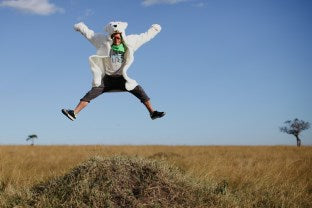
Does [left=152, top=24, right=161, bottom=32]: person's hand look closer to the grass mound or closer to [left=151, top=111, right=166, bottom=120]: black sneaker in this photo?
[left=151, top=111, right=166, bottom=120]: black sneaker

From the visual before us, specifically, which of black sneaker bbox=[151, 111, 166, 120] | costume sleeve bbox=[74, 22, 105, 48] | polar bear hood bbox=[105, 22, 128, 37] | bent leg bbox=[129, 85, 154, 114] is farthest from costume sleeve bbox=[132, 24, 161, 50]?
black sneaker bbox=[151, 111, 166, 120]

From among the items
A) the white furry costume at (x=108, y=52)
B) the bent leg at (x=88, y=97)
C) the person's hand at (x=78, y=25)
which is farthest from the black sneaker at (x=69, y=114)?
the person's hand at (x=78, y=25)

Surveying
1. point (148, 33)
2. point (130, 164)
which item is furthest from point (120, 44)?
point (130, 164)

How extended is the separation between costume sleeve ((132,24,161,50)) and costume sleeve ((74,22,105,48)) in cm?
55

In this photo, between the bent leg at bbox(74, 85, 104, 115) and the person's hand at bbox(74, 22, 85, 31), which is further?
the person's hand at bbox(74, 22, 85, 31)

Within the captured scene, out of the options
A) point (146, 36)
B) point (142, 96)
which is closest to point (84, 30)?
point (146, 36)

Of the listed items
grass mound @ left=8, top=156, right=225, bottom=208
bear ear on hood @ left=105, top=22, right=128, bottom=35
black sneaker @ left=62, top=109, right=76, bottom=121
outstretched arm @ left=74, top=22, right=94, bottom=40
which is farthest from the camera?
outstretched arm @ left=74, top=22, right=94, bottom=40

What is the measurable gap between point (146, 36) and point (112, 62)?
0.75m

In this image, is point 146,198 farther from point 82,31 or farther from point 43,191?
point 82,31

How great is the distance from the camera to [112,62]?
8.00 metres

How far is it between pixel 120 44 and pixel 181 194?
254 centimetres

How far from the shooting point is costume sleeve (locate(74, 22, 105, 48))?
26.6 ft

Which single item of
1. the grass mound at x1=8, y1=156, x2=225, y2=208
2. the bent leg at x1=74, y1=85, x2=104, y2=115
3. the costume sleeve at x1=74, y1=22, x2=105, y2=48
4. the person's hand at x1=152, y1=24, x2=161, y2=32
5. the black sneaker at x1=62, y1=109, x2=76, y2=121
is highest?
the person's hand at x1=152, y1=24, x2=161, y2=32

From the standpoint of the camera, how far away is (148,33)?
8.34 m
